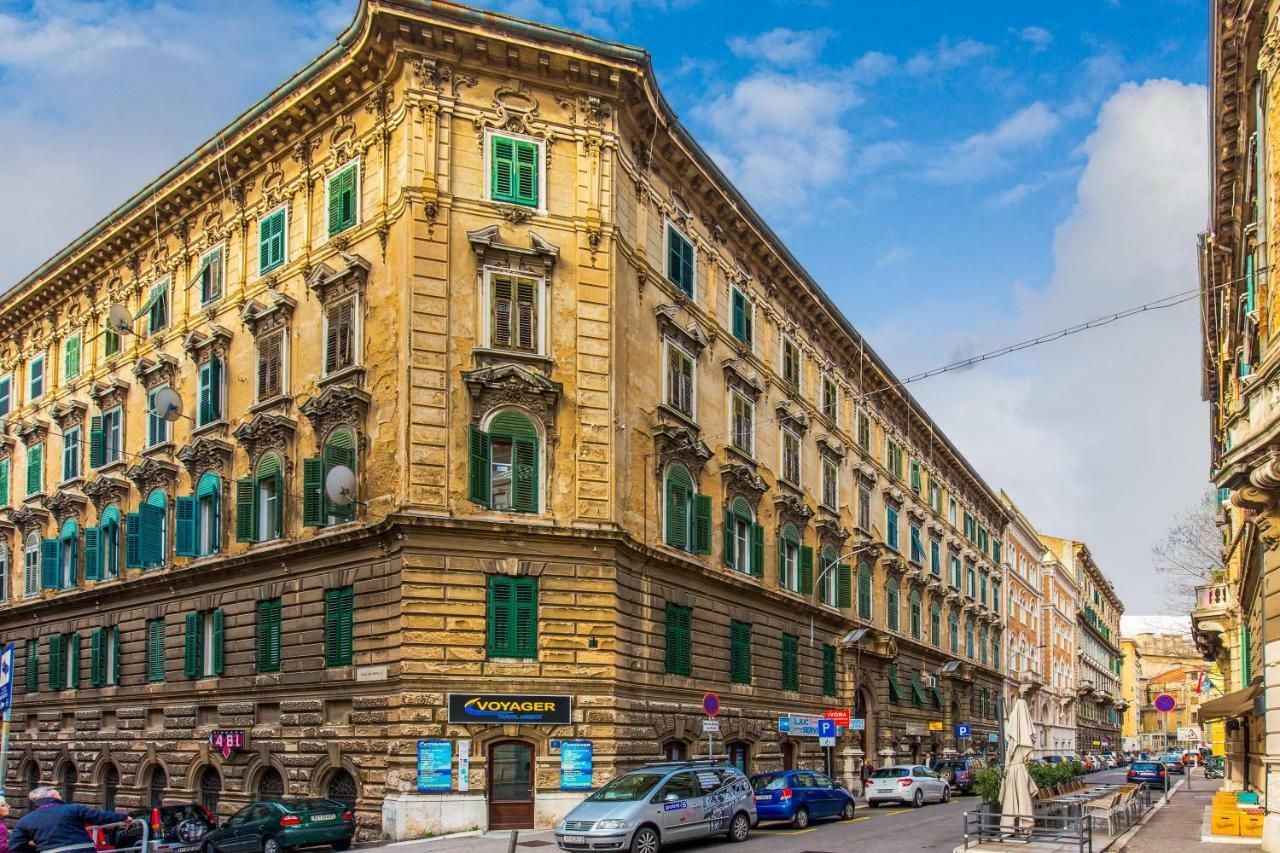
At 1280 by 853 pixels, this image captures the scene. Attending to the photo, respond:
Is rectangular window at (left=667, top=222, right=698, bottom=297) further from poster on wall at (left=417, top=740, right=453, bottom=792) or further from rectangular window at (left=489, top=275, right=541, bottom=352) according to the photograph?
poster on wall at (left=417, top=740, right=453, bottom=792)

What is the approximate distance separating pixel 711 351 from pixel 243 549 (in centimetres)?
1460

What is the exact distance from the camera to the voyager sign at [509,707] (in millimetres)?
28000

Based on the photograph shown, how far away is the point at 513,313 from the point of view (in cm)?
3059

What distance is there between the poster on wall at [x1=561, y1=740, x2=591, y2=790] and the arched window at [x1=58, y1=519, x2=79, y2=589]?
20905 millimetres

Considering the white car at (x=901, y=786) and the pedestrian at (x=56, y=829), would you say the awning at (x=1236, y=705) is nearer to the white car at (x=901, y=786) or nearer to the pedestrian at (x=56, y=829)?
the white car at (x=901, y=786)

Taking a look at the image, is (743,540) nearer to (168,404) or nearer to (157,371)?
(168,404)

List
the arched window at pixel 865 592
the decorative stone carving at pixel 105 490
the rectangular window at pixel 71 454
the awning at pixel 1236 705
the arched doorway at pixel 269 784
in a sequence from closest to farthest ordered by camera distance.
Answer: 1. the awning at pixel 1236 705
2. the arched doorway at pixel 269 784
3. the decorative stone carving at pixel 105 490
4. the rectangular window at pixel 71 454
5. the arched window at pixel 865 592

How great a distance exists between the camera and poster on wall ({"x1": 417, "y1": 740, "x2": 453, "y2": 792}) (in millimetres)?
27484

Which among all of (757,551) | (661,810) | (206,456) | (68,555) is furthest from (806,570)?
(68,555)

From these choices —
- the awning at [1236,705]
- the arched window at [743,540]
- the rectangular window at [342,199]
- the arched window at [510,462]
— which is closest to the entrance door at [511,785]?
the arched window at [510,462]

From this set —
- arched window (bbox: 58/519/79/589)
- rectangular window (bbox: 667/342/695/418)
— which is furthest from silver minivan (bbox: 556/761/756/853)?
arched window (bbox: 58/519/79/589)

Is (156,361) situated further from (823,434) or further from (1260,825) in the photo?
(1260,825)

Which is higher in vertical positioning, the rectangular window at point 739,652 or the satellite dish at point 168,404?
the satellite dish at point 168,404

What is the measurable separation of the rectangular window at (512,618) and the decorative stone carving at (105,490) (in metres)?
16.0
